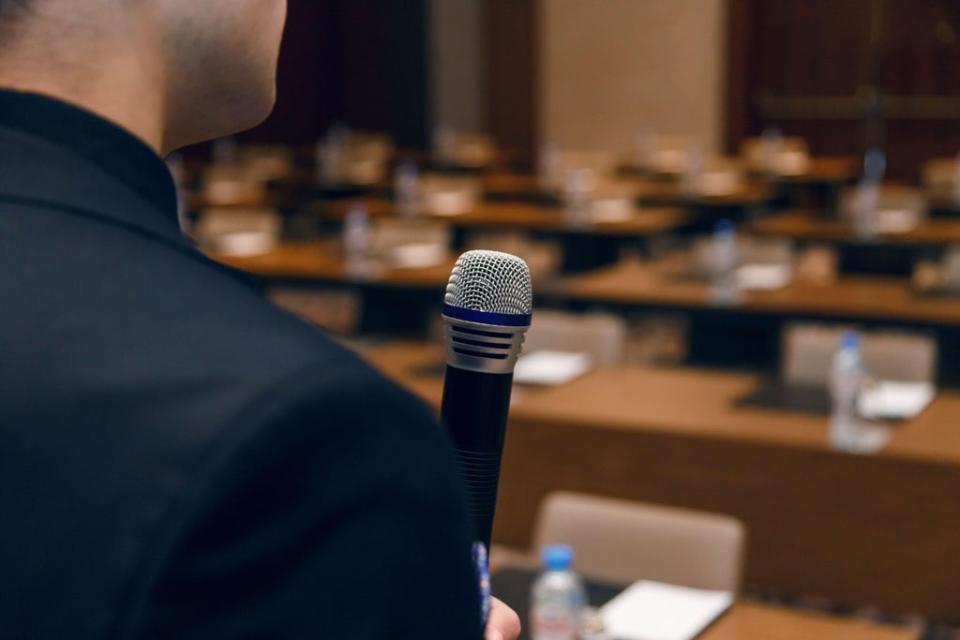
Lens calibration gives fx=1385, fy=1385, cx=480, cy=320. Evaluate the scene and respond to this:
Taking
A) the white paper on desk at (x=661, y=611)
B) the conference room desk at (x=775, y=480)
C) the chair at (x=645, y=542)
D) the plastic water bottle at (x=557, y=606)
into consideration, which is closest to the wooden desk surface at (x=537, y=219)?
the conference room desk at (x=775, y=480)

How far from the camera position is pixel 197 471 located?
0.54 m

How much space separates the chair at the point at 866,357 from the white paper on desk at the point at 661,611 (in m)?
1.57

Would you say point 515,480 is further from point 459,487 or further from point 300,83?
point 300,83

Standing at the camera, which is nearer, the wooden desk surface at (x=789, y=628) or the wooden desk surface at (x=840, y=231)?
the wooden desk surface at (x=789, y=628)

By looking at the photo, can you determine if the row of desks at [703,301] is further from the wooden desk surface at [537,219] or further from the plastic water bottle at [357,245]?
the wooden desk surface at [537,219]

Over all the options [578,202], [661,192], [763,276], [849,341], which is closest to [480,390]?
[849,341]

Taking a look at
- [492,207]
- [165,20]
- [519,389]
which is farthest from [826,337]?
[492,207]

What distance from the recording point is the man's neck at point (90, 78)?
0.67 meters

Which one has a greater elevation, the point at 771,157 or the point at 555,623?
the point at 771,157

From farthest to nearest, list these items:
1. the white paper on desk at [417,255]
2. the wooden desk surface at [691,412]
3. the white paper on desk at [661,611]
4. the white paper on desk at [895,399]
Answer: the white paper on desk at [417,255] → the white paper on desk at [895,399] → the wooden desk surface at [691,412] → the white paper on desk at [661,611]

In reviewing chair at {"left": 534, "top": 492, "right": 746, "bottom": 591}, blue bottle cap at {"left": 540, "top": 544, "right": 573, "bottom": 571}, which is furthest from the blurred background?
blue bottle cap at {"left": 540, "top": 544, "right": 573, "bottom": 571}

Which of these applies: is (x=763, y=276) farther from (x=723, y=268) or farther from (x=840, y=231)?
(x=840, y=231)

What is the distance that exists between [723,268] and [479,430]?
4852 millimetres

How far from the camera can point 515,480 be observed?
3.61 meters
